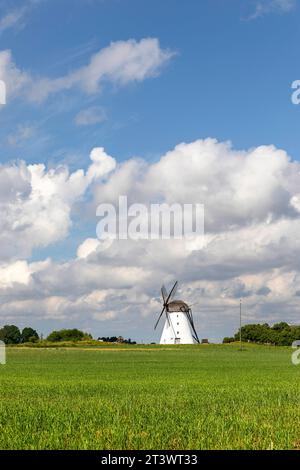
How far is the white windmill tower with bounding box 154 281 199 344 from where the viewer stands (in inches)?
7180

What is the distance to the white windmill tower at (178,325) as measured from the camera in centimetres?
18238

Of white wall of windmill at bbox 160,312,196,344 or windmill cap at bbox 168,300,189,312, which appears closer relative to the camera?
white wall of windmill at bbox 160,312,196,344

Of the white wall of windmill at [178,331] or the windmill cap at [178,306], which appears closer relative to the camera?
the white wall of windmill at [178,331]

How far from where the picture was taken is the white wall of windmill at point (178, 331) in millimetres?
181875

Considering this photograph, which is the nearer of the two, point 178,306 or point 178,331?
point 178,331

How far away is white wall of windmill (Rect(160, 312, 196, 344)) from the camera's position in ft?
597

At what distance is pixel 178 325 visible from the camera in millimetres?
184625

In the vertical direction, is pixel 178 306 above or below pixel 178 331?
above

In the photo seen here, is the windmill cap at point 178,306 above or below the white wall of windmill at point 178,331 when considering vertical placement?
above

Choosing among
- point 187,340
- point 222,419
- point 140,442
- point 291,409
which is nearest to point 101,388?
point 291,409

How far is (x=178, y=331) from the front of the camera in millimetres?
183625

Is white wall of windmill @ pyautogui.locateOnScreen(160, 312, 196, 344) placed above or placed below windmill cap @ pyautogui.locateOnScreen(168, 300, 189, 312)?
below

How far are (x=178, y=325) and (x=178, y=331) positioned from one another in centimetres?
194
